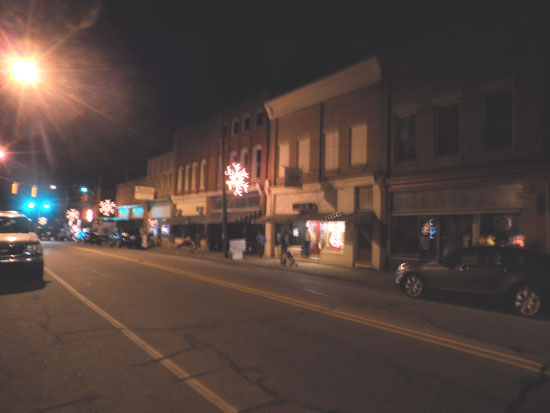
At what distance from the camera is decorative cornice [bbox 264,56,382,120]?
18781 mm

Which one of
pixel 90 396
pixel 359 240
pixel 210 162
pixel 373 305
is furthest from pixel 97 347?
pixel 210 162

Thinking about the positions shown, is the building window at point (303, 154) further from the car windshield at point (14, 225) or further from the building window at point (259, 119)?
the car windshield at point (14, 225)

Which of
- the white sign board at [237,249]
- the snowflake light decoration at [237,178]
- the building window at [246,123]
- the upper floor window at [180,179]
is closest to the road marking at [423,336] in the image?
the white sign board at [237,249]

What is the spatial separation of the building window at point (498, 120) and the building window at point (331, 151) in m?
7.95

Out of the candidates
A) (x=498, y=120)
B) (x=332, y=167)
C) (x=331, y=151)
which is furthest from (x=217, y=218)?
(x=498, y=120)

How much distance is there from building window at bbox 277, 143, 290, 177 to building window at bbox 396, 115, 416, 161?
7952mm

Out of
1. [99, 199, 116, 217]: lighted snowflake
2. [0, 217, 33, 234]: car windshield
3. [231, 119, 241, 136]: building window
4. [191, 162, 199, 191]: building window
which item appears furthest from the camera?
[99, 199, 116, 217]: lighted snowflake

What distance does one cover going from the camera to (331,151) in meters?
21.3

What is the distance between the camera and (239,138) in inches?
1128

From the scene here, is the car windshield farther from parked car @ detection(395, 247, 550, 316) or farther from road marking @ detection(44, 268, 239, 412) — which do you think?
parked car @ detection(395, 247, 550, 316)

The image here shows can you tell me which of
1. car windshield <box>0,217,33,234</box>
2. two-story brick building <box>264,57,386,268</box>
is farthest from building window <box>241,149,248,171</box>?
car windshield <box>0,217,33,234</box>

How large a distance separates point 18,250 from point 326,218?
13.6 meters

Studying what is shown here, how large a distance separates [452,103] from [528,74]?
2940mm

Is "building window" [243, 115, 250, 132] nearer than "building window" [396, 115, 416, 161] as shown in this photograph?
No
